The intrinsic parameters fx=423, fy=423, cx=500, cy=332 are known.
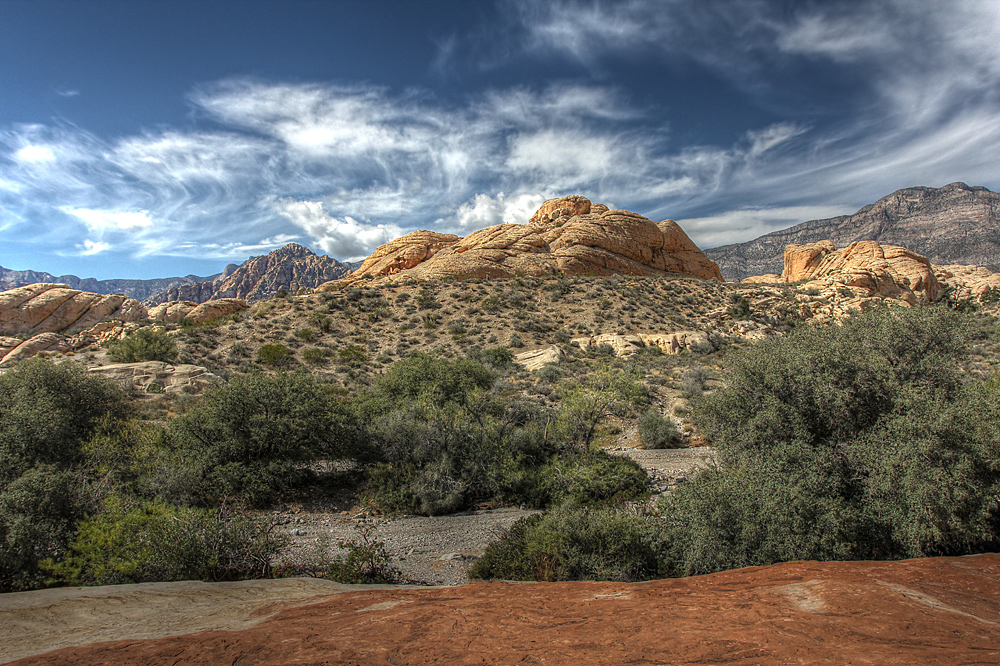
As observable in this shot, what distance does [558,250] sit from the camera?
52.1 m

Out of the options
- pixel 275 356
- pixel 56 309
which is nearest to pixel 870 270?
pixel 275 356

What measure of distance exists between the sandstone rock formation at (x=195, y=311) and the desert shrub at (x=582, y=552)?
41.0 m

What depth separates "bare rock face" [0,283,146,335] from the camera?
40531 millimetres

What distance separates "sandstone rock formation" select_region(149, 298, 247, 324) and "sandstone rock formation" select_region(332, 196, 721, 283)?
44.7 feet

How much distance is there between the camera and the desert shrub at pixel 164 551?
589cm

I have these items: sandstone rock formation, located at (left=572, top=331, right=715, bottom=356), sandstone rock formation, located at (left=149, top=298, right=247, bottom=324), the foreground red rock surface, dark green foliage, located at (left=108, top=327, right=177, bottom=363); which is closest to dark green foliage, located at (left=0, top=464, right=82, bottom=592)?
the foreground red rock surface

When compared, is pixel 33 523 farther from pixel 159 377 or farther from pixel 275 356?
pixel 275 356

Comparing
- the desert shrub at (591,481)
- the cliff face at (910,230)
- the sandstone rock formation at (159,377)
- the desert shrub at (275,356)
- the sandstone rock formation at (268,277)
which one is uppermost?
the sandstone rock formation at (268,277)

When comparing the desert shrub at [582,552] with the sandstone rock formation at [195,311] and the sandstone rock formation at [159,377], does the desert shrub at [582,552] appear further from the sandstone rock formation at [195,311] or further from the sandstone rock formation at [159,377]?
the sandstone rock formation at [195,311]

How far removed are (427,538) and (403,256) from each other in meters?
51.5

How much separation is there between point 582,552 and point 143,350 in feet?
85.1

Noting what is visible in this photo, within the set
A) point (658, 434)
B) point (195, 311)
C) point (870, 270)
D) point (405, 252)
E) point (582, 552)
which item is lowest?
point (658, 434)

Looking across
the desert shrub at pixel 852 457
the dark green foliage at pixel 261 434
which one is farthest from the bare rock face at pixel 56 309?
the desert shrub at pixel 852 457

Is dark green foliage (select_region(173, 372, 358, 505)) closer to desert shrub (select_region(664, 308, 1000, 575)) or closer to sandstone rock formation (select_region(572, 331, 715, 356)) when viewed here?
desert shrub (select_region(664, 308, 1000, 575))
